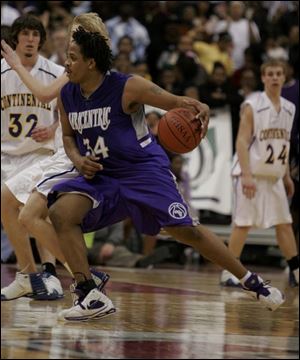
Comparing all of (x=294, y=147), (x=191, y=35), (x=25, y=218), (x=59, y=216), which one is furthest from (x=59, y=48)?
(x=59, y=216)

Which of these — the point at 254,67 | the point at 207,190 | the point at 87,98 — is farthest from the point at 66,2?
the point at 87,98

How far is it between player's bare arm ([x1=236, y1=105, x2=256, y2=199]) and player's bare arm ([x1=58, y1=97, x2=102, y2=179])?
3961 millimetres

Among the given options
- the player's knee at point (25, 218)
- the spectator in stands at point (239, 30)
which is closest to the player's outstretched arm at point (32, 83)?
the player's knee at point (25, 218)

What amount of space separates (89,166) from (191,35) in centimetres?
1061

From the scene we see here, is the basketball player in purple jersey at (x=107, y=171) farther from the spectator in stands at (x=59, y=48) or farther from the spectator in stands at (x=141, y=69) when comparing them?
the spectator in stands at (x=141, y=69)

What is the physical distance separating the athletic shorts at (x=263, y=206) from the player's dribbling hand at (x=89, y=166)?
442 cm

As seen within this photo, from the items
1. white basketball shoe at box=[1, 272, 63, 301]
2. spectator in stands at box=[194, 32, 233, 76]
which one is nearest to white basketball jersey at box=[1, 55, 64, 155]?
white basketball shoe at box=[1, 272, 63, 301]

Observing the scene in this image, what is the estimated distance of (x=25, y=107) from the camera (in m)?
9.04

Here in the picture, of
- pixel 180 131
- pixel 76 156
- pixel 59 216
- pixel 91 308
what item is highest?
pixel 180 131

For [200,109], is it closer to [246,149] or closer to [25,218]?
[25,218]

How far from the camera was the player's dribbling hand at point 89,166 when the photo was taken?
22.4 ft

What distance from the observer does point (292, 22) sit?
1730 cm

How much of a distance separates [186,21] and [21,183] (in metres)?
9.39

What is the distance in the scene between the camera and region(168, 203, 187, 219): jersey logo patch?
22.5ft
